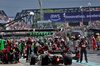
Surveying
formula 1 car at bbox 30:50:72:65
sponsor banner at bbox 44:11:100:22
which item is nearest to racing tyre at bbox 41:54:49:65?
formula 1 car at bbox 30:50:72:65

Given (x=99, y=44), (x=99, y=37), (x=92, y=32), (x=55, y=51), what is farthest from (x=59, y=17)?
(x=55, y=51)

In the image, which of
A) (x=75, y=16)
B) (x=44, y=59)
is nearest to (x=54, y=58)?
(x=44, y=59)

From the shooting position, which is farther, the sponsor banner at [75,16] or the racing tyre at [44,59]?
the sponsor banner at [75,16]

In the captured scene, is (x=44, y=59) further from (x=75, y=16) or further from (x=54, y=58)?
(x=75, y=16)

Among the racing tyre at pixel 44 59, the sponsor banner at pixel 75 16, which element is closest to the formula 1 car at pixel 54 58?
the racing tyre at pixel 44 59

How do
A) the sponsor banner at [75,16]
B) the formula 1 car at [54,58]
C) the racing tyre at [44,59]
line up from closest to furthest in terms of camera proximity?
the formula 1 car at [54,58]
the racing tyre at [44,59]
the sponsor banner at [75,16]

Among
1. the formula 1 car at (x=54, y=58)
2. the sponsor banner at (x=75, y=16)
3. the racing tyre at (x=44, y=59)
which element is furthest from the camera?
the sponsor banner at (x=75, y=16)

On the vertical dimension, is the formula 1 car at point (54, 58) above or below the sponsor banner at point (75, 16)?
below

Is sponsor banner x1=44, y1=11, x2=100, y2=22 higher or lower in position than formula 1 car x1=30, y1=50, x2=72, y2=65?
higher

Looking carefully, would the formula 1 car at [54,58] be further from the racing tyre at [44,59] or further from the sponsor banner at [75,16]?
the sponsor banner at [75,16]

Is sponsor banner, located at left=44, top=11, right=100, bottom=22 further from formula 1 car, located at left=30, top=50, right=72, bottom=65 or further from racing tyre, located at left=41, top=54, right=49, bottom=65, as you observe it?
racing tyre, located at left=41, top=54, right=49, bottom=65

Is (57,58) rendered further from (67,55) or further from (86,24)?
(86,24)

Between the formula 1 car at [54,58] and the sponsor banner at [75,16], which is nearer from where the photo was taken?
the formula 1 car at [54,58]

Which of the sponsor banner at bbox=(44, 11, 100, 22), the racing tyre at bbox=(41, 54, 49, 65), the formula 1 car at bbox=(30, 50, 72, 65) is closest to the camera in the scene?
the formula 1 car at bbox=(30, 50, 72, 65)
